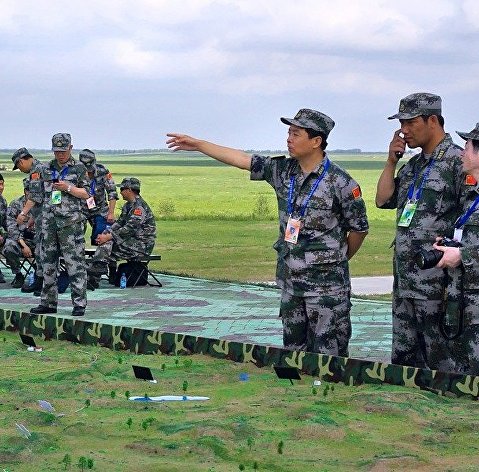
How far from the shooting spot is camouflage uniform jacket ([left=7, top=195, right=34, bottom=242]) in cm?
1594

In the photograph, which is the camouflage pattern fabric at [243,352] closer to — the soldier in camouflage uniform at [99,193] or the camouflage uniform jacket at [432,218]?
the camouflage uniform jacket at [432,218]

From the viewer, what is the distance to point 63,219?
40.9 ft

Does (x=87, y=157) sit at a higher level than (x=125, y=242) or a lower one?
higher

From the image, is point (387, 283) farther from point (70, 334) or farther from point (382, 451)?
point (382, 451)

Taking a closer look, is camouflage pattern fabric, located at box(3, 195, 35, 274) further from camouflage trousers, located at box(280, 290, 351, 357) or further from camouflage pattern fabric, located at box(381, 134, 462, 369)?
camouflage pattern fabric, located at box(381, 134, 462, 369)

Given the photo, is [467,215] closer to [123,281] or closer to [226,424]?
[226,424]

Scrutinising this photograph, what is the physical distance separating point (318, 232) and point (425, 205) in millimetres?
677


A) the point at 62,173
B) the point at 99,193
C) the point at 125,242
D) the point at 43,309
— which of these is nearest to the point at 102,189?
the point at 99,193

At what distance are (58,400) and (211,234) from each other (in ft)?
70.1

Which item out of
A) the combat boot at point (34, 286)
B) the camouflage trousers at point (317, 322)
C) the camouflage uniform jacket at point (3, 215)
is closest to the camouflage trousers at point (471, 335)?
the camouflage trousers at point (317, 322)

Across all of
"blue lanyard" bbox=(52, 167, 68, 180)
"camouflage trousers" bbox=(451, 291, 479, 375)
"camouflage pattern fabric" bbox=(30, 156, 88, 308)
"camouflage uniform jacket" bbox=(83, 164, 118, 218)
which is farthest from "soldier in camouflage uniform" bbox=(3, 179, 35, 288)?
"camouflage trousers" bbox=(451, 291, 479, 375)

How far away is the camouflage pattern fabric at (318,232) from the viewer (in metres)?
7.82

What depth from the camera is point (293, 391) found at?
7.59 meters

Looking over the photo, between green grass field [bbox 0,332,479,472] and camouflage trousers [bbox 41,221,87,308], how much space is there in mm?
4113
